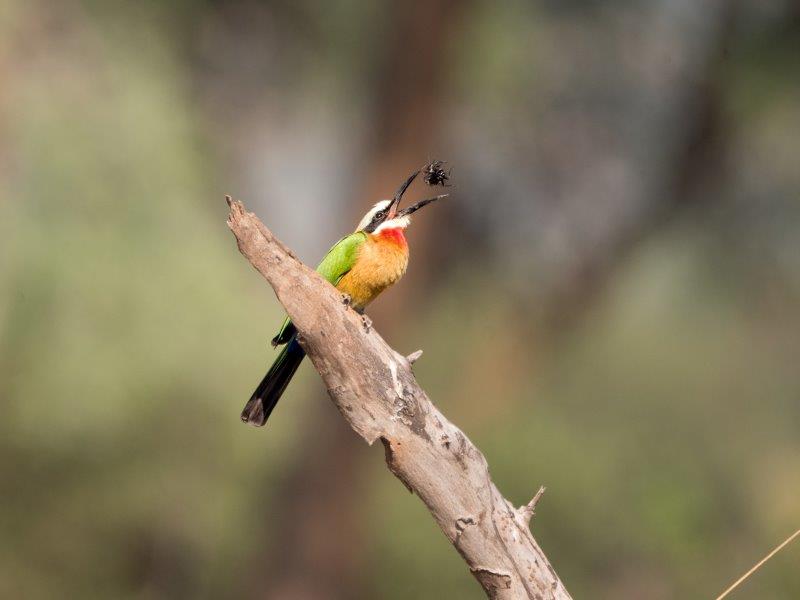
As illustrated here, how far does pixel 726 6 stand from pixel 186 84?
347 centimetres

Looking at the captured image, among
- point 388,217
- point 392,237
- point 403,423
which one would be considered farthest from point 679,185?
point 403,423

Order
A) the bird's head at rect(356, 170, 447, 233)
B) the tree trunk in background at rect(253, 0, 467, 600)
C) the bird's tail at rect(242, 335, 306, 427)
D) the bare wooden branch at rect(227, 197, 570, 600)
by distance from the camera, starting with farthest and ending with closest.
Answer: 1. the tree trunk in background at rect(253, 0, 467, 600)
2. the bird's head at rect(356, 170, 447, 233)
3. the bird's tail at rect(242, 335, 306, 427)
4. the bare wooden branch at rect(227, 197, 570, 600)

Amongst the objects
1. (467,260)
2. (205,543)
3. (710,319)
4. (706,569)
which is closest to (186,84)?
(467,260)

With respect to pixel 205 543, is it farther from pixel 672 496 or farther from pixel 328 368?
pixel 328 368

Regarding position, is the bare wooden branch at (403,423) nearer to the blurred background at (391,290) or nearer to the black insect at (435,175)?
the black insect at (435,175)

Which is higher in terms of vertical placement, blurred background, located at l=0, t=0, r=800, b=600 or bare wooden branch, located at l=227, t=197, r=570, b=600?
blurred background, located at l=0, t=0, r=800, b=600

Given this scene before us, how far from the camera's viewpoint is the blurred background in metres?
7.52

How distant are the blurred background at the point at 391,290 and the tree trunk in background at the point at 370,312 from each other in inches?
0.8

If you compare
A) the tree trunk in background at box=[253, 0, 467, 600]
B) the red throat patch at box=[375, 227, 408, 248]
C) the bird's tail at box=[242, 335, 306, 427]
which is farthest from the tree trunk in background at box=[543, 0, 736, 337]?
the bird's tail at box=[242, 335, 306, 427]

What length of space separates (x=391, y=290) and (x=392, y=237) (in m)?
3.68

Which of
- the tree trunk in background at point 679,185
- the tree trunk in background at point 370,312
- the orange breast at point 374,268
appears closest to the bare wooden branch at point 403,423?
the orange breast at point 374,268

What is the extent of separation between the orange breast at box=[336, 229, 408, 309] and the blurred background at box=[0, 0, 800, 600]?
3272 mm

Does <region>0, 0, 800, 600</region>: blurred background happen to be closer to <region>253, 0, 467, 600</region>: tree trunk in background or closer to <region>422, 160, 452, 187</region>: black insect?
<region>253, 0, 467, 600</region>: tree trunk in background

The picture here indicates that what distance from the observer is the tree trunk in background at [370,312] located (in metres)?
7.19
